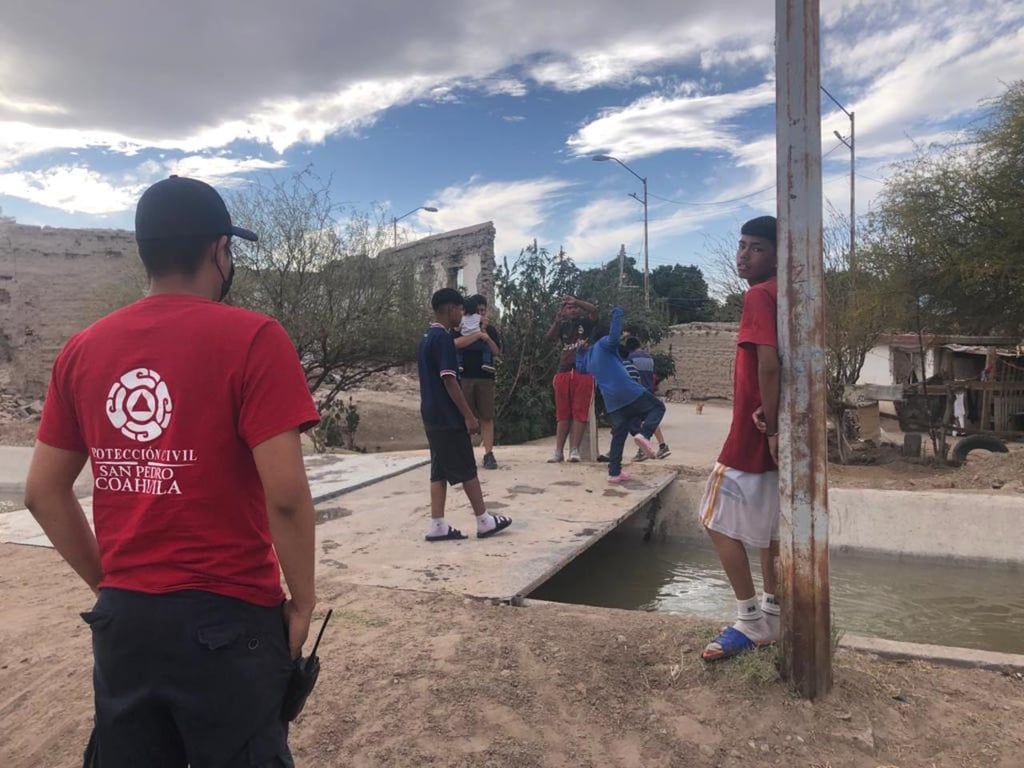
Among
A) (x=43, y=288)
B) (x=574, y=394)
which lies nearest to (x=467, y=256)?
(x=43, y=288)

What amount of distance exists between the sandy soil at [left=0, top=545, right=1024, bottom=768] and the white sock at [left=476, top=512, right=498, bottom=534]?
4.65 feet

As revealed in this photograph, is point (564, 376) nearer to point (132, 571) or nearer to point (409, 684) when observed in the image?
point (409, 684)

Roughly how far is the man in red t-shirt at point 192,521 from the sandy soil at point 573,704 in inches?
52.7

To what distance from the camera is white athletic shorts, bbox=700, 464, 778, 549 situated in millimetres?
3029

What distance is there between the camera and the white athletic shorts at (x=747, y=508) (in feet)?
9.94

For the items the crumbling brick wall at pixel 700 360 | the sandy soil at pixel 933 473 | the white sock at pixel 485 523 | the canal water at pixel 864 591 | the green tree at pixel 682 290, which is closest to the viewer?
the canal water at pixel 864 591

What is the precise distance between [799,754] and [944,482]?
22.4 ft

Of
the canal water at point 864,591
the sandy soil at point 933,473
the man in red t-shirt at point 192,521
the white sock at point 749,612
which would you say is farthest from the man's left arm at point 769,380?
the sandy soil at point 933,473

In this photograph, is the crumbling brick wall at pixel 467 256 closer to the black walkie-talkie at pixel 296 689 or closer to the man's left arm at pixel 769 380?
the man's left arm at pixel 769 380

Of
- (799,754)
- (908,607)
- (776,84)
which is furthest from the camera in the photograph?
(908,607)

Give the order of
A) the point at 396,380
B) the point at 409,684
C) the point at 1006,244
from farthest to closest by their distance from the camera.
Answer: the point at 396,380 < the point at 1006,244 < the point at 409,684

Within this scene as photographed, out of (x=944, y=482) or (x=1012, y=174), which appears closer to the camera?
(x=944, y=482)

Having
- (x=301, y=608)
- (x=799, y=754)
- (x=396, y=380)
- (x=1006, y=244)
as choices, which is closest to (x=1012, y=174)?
(x=1006, y=244)

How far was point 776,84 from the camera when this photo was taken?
2.75 metres
